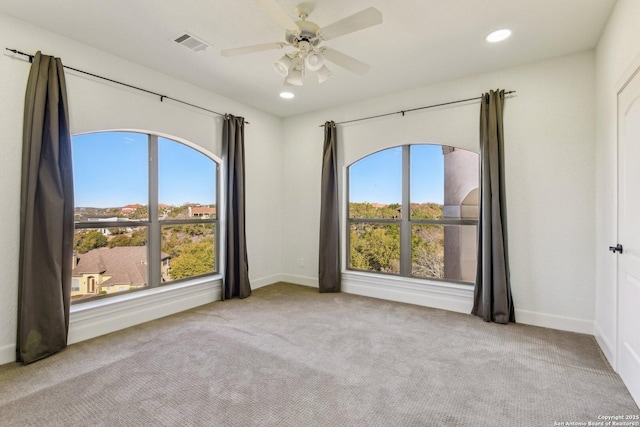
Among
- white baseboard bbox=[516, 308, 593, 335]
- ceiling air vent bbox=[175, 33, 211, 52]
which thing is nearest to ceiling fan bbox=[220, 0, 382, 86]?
ceiling air vent bbox=[175, 33, 211, 52]

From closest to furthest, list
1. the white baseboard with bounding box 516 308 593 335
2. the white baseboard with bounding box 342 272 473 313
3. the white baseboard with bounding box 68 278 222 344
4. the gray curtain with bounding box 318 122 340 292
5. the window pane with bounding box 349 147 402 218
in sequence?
the white baseboard with bounding box 68 278 222 344 < the white baseboard with bounding box 516 308 593 335 < the white baseboard with bounding box 342 272 473 313 < the window pane with bounding box 349 147 402 218 < the gray curtain with bounding box 318 122 340 292

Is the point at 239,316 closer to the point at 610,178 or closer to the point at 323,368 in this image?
the point at 323,368

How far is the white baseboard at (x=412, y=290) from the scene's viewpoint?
3721mm

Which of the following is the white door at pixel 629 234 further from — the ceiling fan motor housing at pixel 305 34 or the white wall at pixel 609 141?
the ceiling fan motor housing at pixel 305 34

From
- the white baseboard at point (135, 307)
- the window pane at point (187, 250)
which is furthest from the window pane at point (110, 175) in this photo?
the white baseboard at point (135, 307)

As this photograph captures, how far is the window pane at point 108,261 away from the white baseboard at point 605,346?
450 centimetres

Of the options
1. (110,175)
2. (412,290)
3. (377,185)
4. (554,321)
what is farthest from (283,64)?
(554,321)

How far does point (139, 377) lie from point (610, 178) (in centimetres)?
406

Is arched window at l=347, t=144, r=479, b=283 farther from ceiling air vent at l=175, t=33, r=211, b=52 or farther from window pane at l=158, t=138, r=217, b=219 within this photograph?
ceiling air vent at l=175, t=33, r=211, b=52

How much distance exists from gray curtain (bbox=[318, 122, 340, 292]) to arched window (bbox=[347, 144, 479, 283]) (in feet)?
0.87

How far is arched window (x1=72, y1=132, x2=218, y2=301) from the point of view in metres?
3.15

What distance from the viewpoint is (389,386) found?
2184mm

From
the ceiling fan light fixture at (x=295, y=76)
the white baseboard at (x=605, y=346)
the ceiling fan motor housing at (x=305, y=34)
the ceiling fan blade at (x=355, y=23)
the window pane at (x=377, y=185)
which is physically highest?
the ceiling fan motor housing at (x=305, y=34)

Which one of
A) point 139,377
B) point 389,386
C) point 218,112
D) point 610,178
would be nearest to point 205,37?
point 218,112
